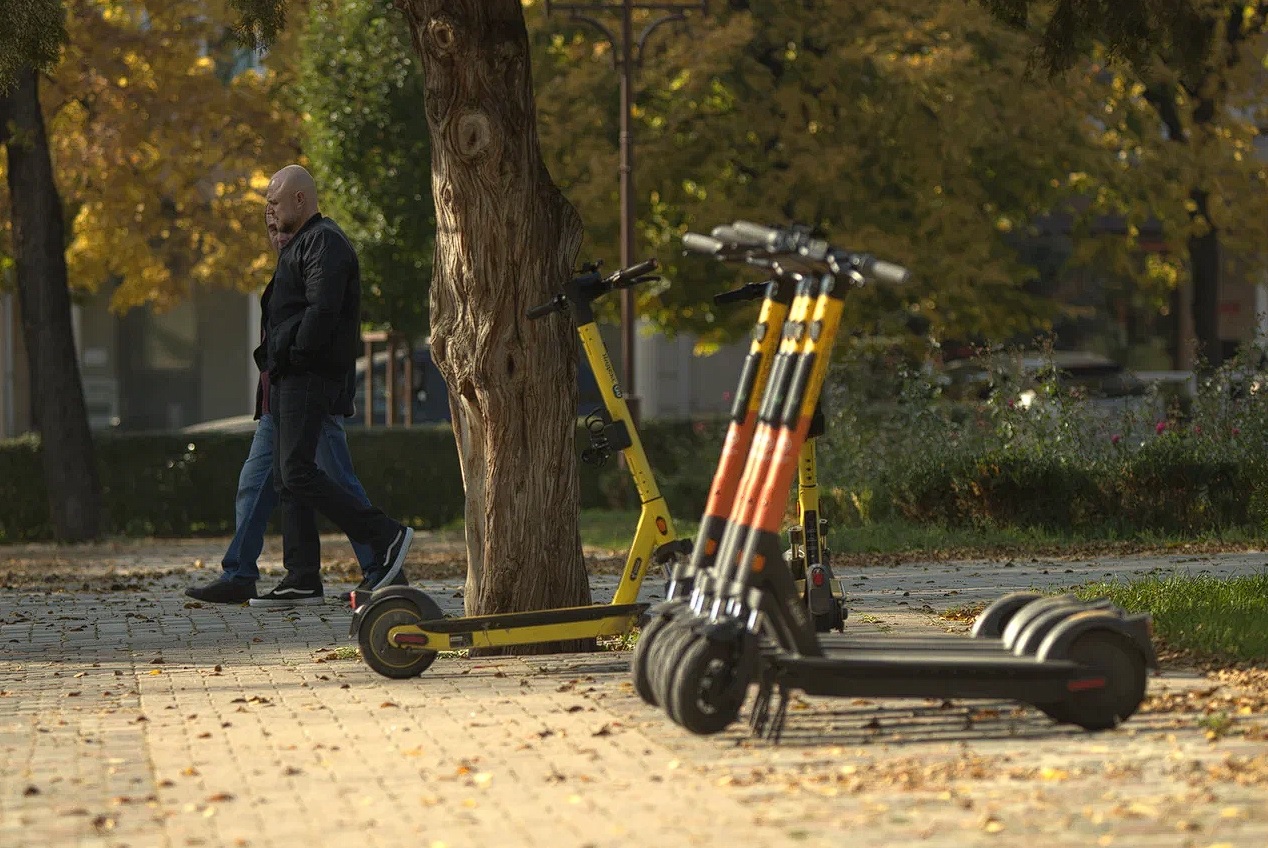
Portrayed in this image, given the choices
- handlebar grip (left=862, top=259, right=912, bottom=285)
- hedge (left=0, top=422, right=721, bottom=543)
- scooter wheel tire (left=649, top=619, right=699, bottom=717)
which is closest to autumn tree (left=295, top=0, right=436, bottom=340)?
hedge (left=0, top=422, right=721, bottom=543)

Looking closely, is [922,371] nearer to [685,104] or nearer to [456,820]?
[685,104]

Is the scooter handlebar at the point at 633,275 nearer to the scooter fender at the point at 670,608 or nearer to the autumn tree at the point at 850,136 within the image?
the scooter fender at the point at 670,608

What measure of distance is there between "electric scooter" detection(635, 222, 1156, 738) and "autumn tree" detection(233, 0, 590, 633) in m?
1.98

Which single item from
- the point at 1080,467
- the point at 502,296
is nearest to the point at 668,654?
the point at 502,296

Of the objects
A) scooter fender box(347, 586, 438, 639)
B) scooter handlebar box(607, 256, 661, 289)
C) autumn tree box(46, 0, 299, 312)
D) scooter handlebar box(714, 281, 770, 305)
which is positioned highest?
autumn tree box(46, 0, 299, 312)

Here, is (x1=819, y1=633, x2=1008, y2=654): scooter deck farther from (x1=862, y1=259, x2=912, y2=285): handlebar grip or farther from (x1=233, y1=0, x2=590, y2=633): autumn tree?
(x1=233, y1=0, x2=590, y2=633): autumn tree

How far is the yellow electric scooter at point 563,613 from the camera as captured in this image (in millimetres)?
7438

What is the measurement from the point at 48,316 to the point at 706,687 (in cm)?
1298

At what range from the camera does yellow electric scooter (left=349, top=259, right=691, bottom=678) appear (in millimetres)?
7438

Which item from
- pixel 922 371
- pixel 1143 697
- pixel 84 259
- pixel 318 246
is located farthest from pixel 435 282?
pixel 84 259

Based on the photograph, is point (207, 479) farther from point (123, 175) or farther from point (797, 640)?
point (797, 640)

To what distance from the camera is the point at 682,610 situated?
639cm

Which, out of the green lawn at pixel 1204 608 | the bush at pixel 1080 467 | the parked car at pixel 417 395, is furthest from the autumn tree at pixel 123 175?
the green lawn at pixel 1204 608

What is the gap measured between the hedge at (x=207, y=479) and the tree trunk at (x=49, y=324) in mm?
1032
